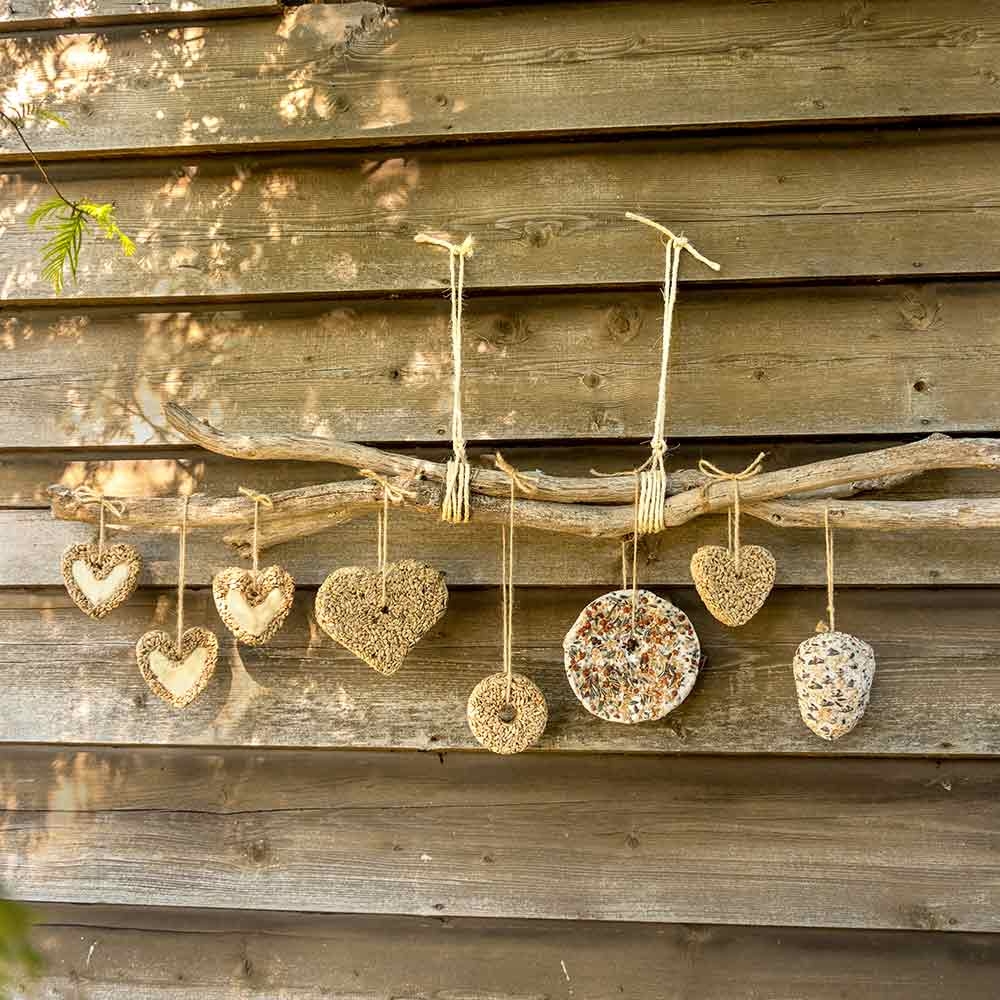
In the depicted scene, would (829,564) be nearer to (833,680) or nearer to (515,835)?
(833,680)

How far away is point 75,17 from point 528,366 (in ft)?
3.11

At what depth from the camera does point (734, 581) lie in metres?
1.41

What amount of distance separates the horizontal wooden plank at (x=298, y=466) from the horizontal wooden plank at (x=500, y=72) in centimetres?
49

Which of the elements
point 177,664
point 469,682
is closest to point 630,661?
point 469,682

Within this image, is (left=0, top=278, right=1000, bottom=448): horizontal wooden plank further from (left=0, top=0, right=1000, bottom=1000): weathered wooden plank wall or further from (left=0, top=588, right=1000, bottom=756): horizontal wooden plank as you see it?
(left=0, top=588, right=1000, bottom=756): horizontal wooden plank

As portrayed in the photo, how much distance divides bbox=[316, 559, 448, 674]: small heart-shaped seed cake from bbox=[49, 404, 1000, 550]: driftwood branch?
10cm

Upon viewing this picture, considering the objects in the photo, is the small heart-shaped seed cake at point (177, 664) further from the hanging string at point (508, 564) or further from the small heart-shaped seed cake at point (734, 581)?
the small heart-shaped seed cake at point (734, 581)

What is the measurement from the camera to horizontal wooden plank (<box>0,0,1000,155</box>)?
153 centimetres

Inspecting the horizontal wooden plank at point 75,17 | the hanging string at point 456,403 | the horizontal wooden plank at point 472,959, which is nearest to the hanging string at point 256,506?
the hanging string at point 456,403

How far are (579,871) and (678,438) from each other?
0.68 meters

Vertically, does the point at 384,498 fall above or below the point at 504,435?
below

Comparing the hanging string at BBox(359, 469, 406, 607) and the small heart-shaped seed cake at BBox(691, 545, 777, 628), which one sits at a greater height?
the hanging string at BBox(359, 469, 406, 607)

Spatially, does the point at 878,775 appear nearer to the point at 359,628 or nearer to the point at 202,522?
the point at 359,628

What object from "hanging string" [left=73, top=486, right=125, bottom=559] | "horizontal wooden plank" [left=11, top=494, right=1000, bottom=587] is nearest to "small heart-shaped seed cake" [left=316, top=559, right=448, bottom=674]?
"horizontal wooden plank" [left=11, top=494, right=1000, bottom=587]
